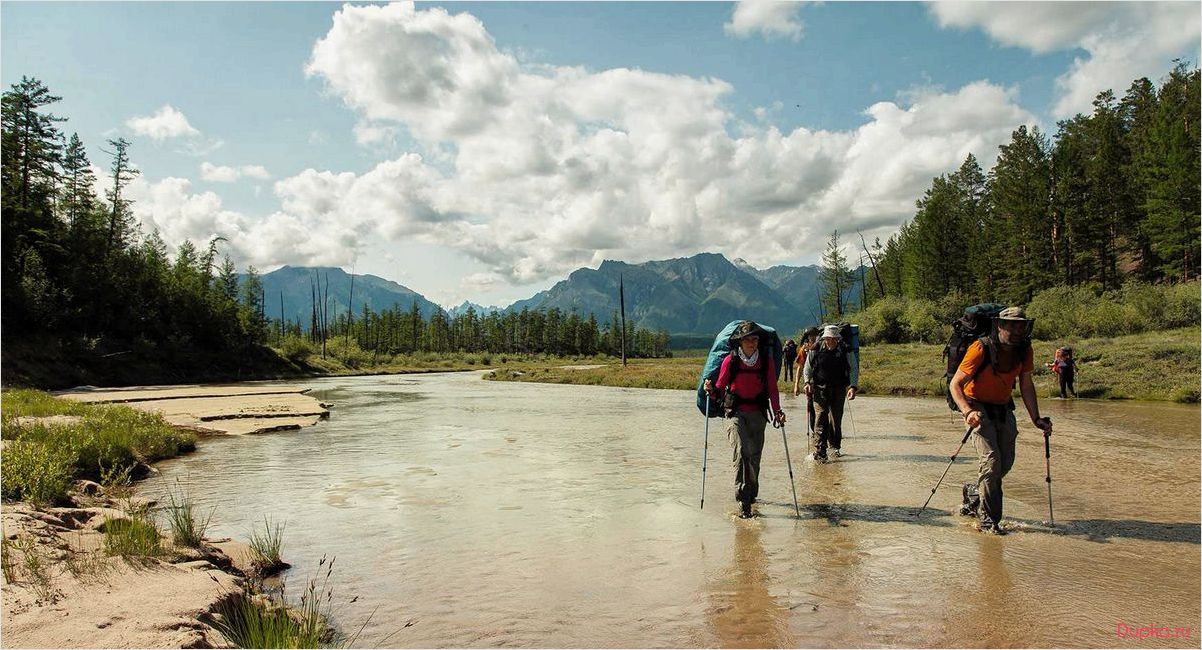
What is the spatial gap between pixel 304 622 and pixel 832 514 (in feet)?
21.8

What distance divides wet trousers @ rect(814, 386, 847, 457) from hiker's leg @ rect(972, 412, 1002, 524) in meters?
4.99

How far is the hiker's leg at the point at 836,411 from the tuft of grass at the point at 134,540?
1112 cm

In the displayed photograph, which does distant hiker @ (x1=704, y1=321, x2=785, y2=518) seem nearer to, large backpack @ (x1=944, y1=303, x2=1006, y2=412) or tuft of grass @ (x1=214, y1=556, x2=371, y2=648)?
large backpack @ (x1=944, y1=303, x2=1006, y2=412)

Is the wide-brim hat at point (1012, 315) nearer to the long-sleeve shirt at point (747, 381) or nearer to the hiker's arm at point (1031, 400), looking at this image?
the hiker's arm at point (1031, 400)

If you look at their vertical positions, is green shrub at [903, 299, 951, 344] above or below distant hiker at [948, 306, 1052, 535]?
above

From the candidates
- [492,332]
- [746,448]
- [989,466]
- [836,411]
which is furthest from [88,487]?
[492,332]

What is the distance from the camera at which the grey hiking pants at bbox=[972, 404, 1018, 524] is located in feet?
23.7

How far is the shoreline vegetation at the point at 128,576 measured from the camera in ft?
13.9

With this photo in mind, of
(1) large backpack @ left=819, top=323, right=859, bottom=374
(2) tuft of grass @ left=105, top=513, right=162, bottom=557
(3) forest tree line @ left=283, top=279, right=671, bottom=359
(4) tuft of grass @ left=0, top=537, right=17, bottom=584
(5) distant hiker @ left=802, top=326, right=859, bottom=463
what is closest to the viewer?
(4) tuft of grass @ left=0, top=537, right=17, bottom=584

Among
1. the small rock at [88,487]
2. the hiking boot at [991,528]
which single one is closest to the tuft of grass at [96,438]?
the small rock at [88,487]

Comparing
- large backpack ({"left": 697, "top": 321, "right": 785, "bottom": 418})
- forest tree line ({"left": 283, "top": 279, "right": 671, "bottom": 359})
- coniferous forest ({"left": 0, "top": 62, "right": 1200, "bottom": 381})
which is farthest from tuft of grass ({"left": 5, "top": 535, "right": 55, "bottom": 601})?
forest tree line ({"left": 283, "top": 279, "right": 671, "bottom": 359})

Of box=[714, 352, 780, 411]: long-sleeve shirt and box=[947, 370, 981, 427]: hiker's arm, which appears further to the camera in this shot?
box=[714, 352, 780, 411]: long-sleeve shirt

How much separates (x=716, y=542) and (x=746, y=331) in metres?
2.80

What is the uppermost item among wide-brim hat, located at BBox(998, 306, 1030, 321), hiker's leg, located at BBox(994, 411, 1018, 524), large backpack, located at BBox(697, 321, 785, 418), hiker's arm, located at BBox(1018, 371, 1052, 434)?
wide-brim hat, located at BBox(998, 306, 1030, 321)
